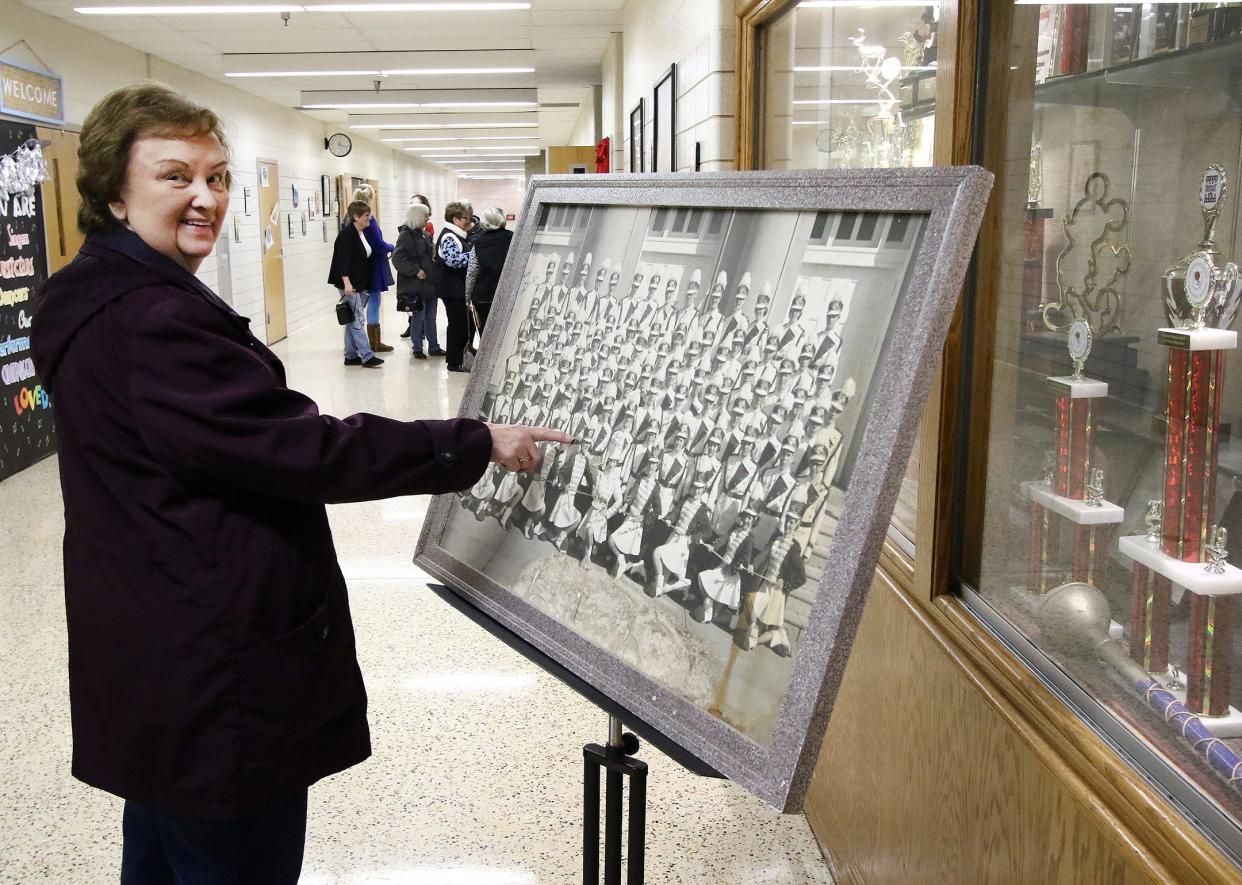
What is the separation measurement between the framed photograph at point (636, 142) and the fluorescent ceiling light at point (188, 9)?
2.41 m

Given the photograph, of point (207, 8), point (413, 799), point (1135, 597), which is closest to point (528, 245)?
point (1135, 597)

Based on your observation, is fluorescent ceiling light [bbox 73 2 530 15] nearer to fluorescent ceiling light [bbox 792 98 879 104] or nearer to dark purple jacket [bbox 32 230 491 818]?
fluorescent ceiling light [bbox 792 98 879 104]

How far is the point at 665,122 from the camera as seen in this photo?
223 inches

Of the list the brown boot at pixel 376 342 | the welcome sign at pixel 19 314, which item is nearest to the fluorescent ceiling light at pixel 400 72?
the brown boot at pixel 376 342

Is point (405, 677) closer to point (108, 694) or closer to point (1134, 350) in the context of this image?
point (108, 694)

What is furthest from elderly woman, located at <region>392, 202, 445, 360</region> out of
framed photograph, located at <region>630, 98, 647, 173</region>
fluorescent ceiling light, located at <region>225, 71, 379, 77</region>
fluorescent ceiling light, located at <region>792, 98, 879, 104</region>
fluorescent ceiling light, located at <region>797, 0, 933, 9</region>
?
fluorescent ceiling light, located at <region>797, 0, 933, 9</region>

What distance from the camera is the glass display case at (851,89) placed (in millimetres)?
2057

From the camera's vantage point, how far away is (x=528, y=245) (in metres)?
1.75

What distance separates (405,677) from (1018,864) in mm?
2266

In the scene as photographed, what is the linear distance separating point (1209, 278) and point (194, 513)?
4.02ft

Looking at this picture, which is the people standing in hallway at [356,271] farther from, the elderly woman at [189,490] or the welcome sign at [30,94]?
the elderly woman at [189,490]

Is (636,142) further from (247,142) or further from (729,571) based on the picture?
(729,571)

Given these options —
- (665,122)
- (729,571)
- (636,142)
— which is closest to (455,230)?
(636,142)

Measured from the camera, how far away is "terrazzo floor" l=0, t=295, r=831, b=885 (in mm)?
2393
